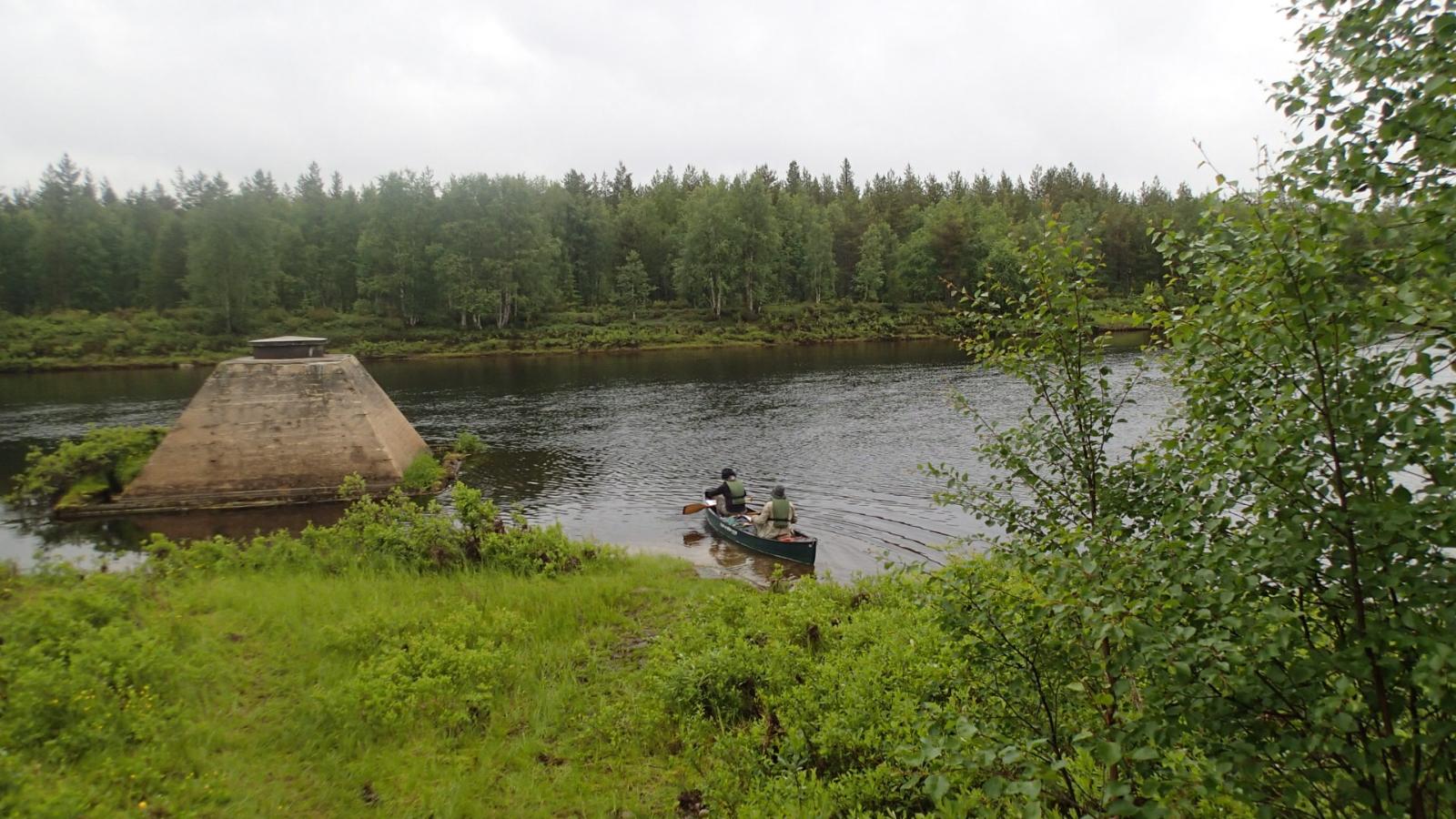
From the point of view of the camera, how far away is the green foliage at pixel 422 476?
27.6 metres

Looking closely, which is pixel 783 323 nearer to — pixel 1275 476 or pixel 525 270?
pixel 525 270

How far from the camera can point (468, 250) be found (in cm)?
8300

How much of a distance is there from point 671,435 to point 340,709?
28254 millimetres

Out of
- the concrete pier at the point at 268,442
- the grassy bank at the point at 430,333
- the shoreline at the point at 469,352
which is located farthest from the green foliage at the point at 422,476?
the grassy bank at the point at 430,333

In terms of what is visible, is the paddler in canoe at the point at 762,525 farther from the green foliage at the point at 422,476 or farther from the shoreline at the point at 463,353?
the shoreline at the point at 463,353

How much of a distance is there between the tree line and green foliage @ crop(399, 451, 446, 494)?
54821mm

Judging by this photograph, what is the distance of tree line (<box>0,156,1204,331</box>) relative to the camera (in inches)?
3238

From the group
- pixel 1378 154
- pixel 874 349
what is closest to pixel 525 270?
pixel 874 349

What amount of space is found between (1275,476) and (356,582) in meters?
14.6

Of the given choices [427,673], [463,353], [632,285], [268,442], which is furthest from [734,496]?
[632,285]

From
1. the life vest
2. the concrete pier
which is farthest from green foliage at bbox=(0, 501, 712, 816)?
the concrete pier

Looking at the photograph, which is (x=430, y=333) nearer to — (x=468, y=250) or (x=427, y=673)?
(x=468, y=250)

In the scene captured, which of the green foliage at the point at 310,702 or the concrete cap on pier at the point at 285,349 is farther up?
the concrete cap on pier at the point at 285,349

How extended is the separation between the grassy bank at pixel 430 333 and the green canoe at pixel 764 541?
5040 cm
